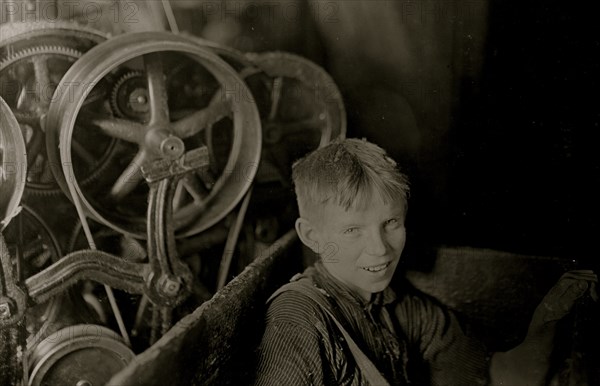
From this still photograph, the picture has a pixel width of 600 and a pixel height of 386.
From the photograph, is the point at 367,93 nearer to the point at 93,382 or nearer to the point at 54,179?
the point at 54,179

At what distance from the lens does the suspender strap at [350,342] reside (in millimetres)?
1195

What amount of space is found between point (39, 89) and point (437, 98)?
1.48m

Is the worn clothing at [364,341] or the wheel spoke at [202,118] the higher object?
the wheel spoke at [202,118]

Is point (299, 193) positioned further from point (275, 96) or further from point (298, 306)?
point (275, 96)

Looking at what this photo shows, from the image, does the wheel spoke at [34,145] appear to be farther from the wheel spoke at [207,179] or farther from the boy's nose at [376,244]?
the boy's nose at [376,244]

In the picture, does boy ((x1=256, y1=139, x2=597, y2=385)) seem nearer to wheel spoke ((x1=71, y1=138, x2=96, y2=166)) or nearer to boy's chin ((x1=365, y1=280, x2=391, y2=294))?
boy's chin ((x1=365, y1=280, x2=391, y2=294))

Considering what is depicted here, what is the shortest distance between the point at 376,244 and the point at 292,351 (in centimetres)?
34

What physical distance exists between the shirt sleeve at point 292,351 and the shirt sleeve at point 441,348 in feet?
1.44

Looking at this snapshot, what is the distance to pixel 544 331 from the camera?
4.90 ft

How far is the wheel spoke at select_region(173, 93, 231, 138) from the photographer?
5.45 ft

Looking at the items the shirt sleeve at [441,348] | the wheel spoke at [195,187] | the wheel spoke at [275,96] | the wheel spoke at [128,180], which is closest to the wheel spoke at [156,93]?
the wheel spoke at [128,180]

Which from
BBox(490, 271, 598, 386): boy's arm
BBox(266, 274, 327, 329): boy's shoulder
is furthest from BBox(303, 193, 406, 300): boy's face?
BBox(490, 271, 598, 386): boy's arm

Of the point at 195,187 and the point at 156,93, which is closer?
the point at 156,93

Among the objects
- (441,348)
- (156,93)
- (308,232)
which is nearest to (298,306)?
(308,232)
